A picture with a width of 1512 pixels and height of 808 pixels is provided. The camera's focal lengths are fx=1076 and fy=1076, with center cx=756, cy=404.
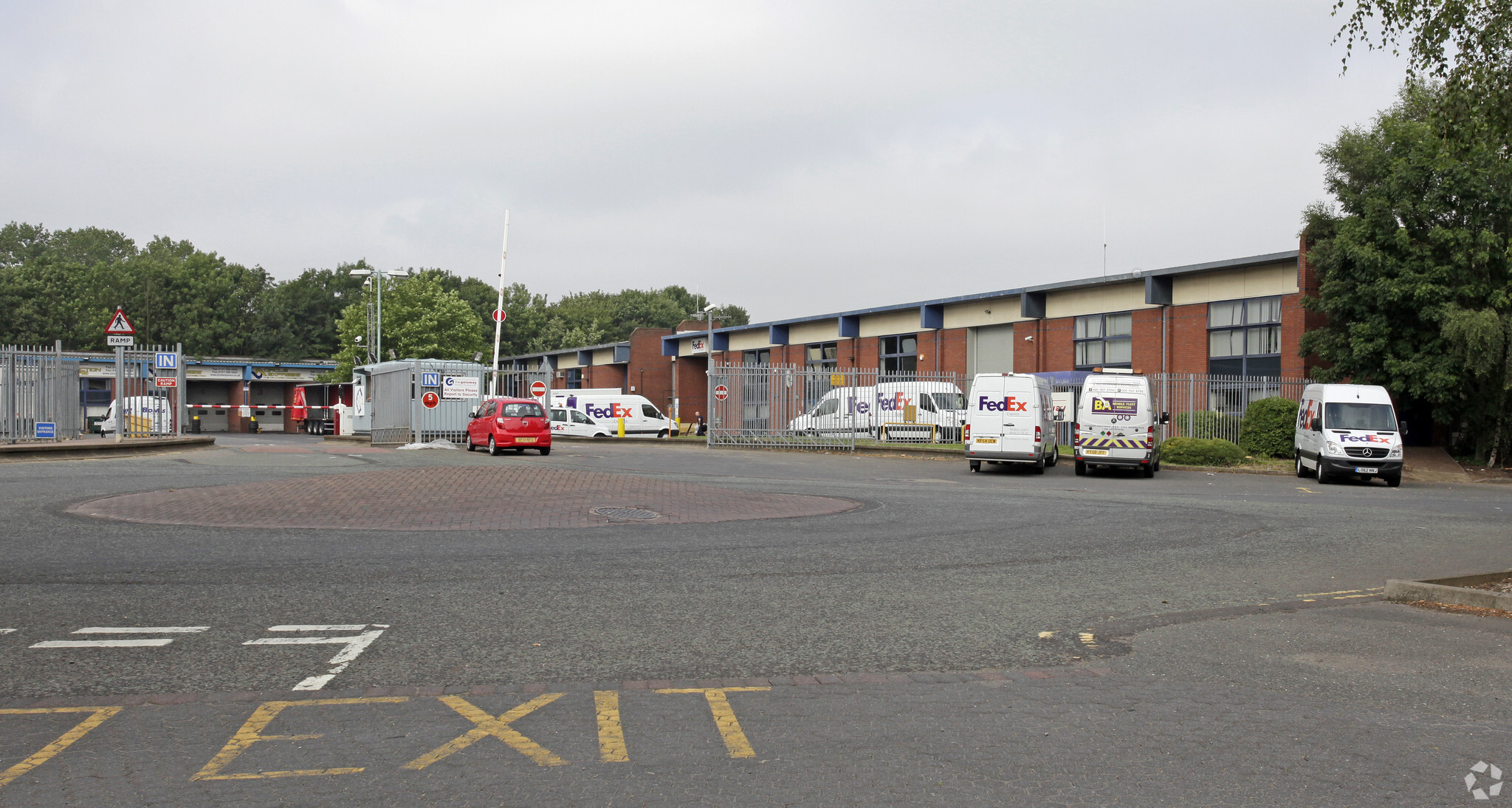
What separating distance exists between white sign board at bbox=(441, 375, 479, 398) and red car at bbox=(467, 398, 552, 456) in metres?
2.27

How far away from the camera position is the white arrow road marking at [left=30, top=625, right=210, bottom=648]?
671cm

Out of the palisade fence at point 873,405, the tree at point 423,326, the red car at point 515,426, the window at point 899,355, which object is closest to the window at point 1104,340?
the palisade fence at point 873,405

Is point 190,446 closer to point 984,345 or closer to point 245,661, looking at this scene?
point 245,661

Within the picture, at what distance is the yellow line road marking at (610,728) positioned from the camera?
4.71 meters

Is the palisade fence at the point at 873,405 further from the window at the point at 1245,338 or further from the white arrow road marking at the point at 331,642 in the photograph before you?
the white arrow road marking at the point at 331,642

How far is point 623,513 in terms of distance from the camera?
1443 centimetres

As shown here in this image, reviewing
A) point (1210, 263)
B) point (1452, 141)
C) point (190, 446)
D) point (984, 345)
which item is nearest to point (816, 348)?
point (984, 345)

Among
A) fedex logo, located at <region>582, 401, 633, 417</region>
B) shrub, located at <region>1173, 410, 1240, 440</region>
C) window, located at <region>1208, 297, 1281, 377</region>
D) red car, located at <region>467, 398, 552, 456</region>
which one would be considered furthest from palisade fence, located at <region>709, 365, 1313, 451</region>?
fedex logo, located at <region>582, 401, 633, 417</region>

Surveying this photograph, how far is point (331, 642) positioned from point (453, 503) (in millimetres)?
8041

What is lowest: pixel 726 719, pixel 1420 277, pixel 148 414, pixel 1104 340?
pixel 726 719

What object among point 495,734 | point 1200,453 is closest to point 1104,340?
point 1200,453

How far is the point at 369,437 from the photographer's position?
3800cm

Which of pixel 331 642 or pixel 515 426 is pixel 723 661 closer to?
pixel 331 642

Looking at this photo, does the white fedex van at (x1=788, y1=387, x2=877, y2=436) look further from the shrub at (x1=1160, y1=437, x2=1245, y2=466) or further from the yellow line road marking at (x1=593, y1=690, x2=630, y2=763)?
the yellow line road marking at (x1=593, y1=690, x2=630, y2=763)
